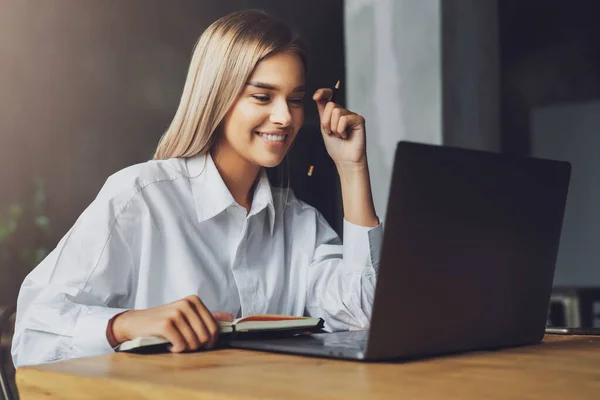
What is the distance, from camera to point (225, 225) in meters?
1.79

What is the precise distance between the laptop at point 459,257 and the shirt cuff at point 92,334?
244 millimetres

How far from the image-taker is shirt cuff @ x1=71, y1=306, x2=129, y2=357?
1.31 m

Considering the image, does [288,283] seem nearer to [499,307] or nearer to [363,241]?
[363,241]

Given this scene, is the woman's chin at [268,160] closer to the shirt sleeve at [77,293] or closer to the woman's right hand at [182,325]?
the shirt sleeve at [77,293]

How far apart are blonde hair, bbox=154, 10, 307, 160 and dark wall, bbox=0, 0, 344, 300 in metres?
0.91

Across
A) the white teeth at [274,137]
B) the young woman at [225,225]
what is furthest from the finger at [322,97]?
the white teeth at [274,137]

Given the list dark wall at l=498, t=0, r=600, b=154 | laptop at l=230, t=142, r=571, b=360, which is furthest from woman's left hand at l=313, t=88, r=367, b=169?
dark wall at l=498, t=0, r=600, b=154

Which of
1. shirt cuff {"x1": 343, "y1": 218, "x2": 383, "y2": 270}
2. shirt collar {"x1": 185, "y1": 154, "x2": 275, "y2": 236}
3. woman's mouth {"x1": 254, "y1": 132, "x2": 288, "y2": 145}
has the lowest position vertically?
shirt cuff {"x1": 343, "y1": 218, "x2": 383, "y2": 270}

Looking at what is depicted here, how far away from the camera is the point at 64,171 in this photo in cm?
272

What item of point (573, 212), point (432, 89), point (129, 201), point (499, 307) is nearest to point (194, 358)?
point (499, 307)

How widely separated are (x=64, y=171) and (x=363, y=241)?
1.38 m

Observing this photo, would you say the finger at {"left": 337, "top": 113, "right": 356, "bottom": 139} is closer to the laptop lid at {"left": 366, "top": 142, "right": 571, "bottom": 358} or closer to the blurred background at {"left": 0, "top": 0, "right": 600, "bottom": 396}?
the laptop lid at {"left": 366, "top": 142, "right": 571, "bottom": 358}

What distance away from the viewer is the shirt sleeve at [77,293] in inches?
53.0

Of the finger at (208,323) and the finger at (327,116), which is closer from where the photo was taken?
the finger at (208,323)
